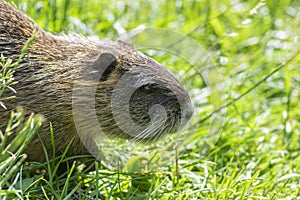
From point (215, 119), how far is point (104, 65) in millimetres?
1243

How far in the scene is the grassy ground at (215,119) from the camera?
3.56 metres

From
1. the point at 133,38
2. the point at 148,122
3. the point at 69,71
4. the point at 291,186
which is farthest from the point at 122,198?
the point at 133,38

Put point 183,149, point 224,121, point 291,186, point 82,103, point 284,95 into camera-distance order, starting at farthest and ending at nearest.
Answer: point 284,95, point 224,121, point 183,149, point 291,186, point 82,103

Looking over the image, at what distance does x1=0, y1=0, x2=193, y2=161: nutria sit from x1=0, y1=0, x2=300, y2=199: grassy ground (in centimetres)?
27

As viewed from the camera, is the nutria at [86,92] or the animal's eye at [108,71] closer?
the nutria at [86,92]

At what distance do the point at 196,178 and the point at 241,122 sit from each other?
98cm

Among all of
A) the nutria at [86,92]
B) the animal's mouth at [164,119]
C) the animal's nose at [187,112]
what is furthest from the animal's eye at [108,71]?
the animal's nose at [187,112]

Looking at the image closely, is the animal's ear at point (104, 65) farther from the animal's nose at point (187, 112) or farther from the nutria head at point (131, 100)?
the animal's nose at point (187, 112)

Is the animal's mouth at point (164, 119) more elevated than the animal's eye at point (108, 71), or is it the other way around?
the animal's eye at point (108, 71)

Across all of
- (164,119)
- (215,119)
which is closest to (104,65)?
(164,119)

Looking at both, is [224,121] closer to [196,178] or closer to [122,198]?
[196,178]

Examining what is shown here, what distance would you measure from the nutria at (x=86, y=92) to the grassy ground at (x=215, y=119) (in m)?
0.27

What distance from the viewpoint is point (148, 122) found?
353 cm

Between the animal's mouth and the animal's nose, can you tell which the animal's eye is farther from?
the animal's nose
